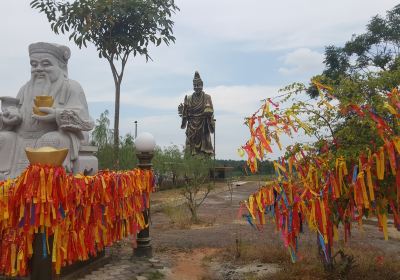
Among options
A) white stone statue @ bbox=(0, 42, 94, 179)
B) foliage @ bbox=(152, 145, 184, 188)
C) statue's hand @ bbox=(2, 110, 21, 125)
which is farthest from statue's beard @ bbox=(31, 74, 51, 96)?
foliage @ bbox=(152, 145, 184, 188)

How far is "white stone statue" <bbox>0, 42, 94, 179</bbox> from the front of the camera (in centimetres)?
621

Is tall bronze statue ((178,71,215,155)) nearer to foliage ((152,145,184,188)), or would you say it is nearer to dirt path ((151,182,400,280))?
foliage ((152,145,184,188))

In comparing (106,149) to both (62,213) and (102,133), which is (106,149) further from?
(62,213)

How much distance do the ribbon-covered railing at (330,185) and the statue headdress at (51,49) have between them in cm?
375

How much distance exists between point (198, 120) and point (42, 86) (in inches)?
519

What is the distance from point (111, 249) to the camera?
22.2ft

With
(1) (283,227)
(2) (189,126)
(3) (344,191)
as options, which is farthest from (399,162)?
(2) (189,126)

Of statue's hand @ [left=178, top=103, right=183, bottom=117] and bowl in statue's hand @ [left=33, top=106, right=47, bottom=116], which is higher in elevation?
statue's hand @ [left=178, top=103, right=183, bottom=117]

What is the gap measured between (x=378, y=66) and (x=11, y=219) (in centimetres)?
1263

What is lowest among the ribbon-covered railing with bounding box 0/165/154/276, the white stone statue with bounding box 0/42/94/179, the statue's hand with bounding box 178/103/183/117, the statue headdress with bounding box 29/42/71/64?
the ribbon-covered railing with bounding box 0/165/154/276

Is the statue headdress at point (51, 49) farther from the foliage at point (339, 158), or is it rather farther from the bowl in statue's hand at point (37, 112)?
the foliage at point (339, 158)

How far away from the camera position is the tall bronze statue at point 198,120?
1945cm

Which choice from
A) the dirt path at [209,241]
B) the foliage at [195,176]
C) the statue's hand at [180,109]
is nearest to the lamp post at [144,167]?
the dirt path at [209,241]

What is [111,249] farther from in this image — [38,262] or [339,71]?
[339,71]
